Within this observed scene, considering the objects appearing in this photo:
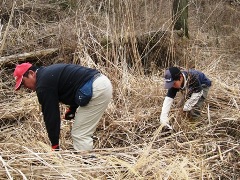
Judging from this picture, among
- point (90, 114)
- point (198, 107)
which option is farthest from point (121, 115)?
point (90, 114)

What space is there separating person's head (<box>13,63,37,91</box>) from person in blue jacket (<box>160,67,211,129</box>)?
57.0 inches

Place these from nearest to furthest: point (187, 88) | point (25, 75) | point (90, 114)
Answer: point (25, 75), point (90, 114), point (187, 88)

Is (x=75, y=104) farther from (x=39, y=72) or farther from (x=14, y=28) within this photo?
(x=14, y=28)

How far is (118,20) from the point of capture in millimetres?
4652

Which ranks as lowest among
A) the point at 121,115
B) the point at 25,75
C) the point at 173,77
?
the point at 121,115

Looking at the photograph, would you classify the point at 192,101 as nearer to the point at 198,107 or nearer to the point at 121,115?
the point at 198,107

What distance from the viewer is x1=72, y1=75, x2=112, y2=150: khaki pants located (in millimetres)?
3094

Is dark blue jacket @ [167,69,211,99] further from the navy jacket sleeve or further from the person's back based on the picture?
the navy jacket sleeve

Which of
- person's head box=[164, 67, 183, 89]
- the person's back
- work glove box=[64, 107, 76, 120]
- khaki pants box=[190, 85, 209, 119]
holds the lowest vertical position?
khaki pants box=[190, 85, 209, 119]

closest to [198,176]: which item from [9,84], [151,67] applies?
[151,67]

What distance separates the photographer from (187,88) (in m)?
3.87

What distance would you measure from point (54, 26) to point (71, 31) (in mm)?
882

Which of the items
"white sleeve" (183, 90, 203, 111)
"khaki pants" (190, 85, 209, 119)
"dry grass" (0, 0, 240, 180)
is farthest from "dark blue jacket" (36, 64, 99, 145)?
"khaki pants" (190, 85, 209, 119)

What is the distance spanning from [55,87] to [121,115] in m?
1.34
